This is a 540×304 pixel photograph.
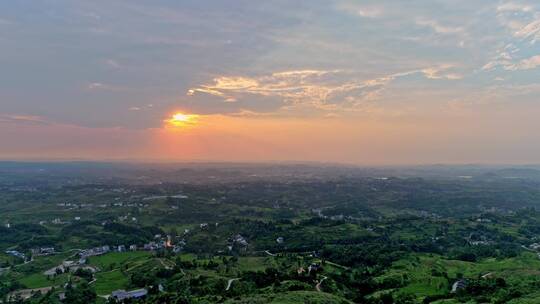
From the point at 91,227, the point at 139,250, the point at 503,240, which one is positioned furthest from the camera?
the point at 91,227

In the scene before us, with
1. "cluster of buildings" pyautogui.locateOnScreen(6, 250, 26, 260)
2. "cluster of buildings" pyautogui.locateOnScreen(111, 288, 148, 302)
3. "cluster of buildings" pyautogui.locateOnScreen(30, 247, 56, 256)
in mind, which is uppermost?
"cluster of buildings" pyautogui.locateOnScreen(111, 288, 148, 302)

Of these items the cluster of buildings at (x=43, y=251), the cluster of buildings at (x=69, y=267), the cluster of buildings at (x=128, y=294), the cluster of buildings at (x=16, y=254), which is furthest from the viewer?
the cluster of buildings at (x=43, y=251)

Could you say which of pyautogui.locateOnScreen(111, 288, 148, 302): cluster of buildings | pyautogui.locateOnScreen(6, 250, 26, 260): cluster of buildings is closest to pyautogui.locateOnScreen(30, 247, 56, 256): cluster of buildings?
pyautogui.locateOnScreen(6, 250, 26, 260): cluster of buildings

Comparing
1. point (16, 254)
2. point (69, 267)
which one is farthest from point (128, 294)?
point (16, 254)

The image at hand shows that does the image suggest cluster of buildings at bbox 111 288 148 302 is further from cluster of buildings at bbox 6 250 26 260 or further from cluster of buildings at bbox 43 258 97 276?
cluster of buildings at bbox 6 250 26 260

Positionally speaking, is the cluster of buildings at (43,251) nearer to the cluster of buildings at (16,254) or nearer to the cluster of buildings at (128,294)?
the cluster of buildings at (16,254)

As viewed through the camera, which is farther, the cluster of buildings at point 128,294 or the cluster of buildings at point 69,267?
the cluster of buildings at point 69,267

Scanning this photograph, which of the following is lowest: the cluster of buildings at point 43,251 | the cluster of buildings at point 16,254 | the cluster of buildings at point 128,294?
the cluster of buildings at point 43,251

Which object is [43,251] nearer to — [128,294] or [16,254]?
[16,254]

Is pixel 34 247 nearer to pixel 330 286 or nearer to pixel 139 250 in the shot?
pixel 139 250

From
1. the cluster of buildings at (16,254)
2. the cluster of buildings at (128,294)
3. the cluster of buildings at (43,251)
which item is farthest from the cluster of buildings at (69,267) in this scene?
the cluster of buildings at (128,294)

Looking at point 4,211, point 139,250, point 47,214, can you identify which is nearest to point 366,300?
point 139,250
